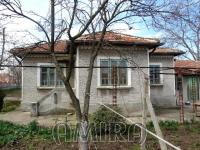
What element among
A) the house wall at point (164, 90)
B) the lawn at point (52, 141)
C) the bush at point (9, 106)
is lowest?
the lawn at point (52, 141)

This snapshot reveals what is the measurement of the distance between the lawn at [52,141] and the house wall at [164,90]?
8.35 meters

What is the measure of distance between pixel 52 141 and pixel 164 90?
41.1ft

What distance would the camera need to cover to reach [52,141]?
379 inches

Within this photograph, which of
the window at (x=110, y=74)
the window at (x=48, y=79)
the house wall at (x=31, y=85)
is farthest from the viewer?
the window at (x=48, y=79)

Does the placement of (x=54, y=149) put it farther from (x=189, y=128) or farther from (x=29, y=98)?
(x=29, y=98)

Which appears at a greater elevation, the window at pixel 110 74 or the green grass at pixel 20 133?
the window at pixel 110 74

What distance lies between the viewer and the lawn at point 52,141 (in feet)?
29.7

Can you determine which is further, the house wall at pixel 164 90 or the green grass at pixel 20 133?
the house wall at pixel 164 90

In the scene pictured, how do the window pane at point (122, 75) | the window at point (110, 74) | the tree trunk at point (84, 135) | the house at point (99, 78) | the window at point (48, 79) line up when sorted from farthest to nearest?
1. the window at point (48, 79)
2. the window pane at point (122, 75)
3. the window at point (110, 74)
4. the house at point (99, 78)
5. the tree trunk at point (84, 135)

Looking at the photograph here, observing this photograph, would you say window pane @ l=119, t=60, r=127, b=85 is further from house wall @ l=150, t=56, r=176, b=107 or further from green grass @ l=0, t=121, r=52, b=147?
green grass @ l=0, t=121, r=52, b=147

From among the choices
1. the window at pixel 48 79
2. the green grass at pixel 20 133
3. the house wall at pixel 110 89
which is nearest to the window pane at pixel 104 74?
the house wall at pixel 110 89

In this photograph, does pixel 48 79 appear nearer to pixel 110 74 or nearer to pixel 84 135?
pixel 110 74

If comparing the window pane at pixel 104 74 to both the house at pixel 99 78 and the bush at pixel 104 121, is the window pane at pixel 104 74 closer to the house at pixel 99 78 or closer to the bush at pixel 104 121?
the house at pixel 99 78

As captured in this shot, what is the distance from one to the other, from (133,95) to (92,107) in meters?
2.24
